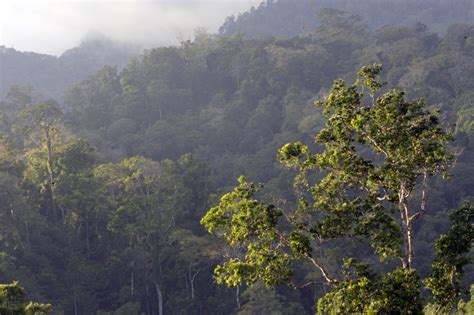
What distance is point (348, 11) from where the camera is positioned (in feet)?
356

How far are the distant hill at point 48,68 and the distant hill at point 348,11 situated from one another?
72.6ft

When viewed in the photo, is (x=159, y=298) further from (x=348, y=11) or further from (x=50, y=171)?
(x=348, y=11)

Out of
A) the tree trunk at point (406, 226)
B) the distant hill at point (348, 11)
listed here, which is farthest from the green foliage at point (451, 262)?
the distant hill at point (348, 11)

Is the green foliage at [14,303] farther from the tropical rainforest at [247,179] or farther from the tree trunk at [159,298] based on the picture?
the tree trunk at [159,298]

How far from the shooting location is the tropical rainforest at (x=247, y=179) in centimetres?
1060

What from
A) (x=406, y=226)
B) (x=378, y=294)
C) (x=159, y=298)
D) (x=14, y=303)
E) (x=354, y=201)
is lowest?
(x=159, y=298)

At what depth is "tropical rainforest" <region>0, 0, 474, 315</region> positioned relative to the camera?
1060 centimetres

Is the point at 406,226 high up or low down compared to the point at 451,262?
up

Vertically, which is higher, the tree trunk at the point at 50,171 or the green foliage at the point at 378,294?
the tree trunk at the point at 50,171

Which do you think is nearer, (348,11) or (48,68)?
(48,68)

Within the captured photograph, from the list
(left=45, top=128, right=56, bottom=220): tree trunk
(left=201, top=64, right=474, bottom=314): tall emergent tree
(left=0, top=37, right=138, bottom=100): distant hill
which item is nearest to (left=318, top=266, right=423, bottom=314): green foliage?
(left=201, top=64, right=474, bottom=314): tall emergent tree

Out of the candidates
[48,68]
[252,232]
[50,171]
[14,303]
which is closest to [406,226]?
[252,232]

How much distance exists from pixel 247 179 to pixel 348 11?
67878 millimetres

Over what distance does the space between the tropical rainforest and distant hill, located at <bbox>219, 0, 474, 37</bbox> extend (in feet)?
84.9
